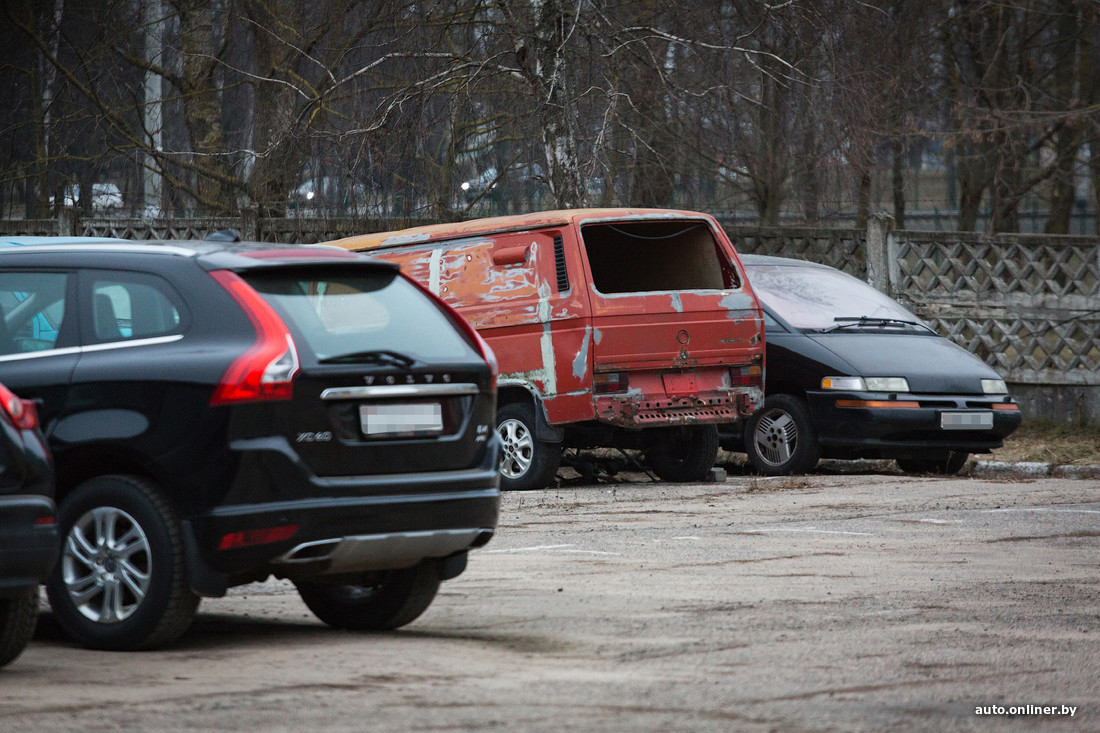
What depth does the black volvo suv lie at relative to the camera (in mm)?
6047

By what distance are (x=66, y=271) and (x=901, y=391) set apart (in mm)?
8196

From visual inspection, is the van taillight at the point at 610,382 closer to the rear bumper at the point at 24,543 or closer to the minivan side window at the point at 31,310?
the minivan side window at the point at 31,310

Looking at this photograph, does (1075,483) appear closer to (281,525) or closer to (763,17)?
(763,17)

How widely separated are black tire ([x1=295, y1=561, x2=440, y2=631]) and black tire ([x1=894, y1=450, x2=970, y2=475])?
8.24 m

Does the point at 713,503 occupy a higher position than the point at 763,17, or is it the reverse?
the point at 763,17

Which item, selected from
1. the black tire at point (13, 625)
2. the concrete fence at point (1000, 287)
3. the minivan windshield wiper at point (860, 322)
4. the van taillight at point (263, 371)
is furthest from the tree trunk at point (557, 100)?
the black tire at point (13, 625)

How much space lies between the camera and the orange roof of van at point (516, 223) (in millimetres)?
12148

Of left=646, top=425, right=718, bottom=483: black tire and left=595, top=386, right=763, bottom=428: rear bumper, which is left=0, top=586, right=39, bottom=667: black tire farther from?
left=646, top=425, right=718, bottom=483: black tire

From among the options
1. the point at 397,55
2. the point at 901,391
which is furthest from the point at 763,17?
the point at 901,391

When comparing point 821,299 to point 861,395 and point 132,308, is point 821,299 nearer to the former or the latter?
point 861,395

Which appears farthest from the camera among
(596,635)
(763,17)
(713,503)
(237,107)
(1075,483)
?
(237,107)

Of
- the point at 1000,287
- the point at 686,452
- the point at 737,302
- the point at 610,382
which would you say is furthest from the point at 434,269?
the point at 1000,287

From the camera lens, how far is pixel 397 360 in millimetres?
6402

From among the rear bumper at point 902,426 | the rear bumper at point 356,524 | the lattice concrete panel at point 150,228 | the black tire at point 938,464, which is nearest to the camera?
the rear bumper at point 356,524
